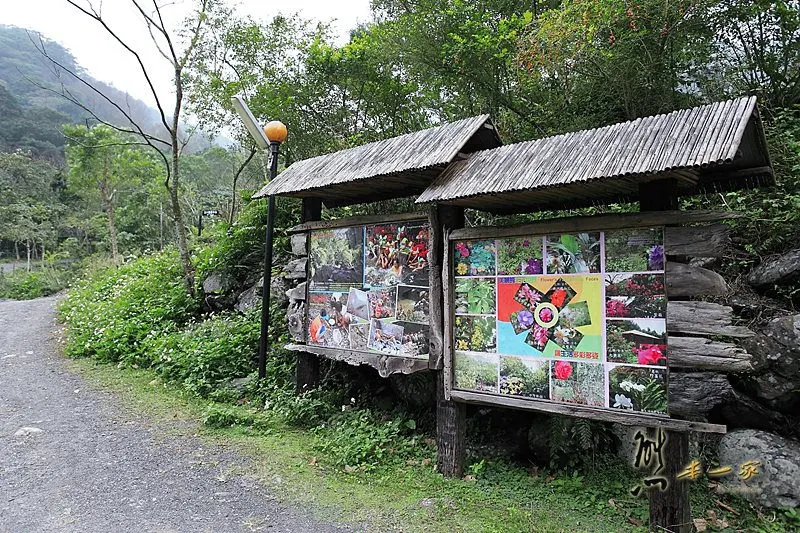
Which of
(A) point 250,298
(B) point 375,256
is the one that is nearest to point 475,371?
(B) point 375,256

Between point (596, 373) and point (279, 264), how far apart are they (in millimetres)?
6260

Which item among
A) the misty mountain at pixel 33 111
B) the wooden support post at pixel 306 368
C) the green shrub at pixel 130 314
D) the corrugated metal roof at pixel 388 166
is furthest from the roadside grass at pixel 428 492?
the misty mountain at pixel 33 111

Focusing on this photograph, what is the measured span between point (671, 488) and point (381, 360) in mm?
2733

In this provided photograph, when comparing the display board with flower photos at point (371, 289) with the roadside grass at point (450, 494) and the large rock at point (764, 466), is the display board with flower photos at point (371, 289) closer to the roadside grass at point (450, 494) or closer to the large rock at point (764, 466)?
the roadside grass at point (450, 494)

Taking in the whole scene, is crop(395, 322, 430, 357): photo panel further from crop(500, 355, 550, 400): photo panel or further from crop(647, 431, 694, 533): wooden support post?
crop(647, 431, 694, 533): wooden support post

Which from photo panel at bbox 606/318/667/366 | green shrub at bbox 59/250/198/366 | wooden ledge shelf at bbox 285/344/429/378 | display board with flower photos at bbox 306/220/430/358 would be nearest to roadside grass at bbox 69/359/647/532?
wooden ledge shelf at bbox 285/344/429/378

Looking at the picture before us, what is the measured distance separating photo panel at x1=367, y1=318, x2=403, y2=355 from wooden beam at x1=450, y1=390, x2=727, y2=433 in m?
0.82

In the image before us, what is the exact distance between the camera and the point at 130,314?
10062 millimetres

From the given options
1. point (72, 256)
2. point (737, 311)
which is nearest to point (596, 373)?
point (737, 311)

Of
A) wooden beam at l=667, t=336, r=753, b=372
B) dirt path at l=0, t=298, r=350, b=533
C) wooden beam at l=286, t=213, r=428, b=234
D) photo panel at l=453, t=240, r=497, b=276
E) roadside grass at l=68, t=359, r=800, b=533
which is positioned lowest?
roadside grass at l=68, t=359, r=800, b=533

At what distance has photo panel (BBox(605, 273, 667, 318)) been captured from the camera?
3.70 metres

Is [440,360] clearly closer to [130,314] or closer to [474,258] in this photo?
[474,258]

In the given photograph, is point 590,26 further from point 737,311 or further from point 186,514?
point 186,514

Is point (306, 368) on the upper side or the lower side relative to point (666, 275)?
lower
